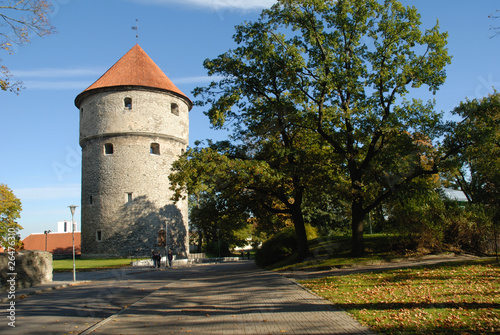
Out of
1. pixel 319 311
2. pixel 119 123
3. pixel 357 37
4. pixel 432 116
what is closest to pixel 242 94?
pixel 357 37

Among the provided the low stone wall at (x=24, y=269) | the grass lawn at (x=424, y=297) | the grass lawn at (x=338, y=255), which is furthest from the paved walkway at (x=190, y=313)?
the grass lawn at (x=338, y=255)

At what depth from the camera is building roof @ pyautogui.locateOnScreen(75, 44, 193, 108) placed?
133ft

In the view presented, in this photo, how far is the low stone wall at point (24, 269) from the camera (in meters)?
14.5

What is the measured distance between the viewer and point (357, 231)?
62.7ft

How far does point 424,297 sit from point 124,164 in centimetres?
3458

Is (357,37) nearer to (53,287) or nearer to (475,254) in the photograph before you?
(475,254)

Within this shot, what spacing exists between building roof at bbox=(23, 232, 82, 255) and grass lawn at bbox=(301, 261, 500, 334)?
176ft

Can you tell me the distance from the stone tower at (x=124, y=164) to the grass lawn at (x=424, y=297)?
94.0 ft

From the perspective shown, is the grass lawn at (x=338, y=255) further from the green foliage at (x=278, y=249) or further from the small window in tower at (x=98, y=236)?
the small window in tower at (x=98, y=236)

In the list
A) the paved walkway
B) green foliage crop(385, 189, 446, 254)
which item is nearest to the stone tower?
green foliage crop(385, 189, 446, 254)

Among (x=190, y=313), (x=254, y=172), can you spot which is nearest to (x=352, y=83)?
(x=254, y=172)

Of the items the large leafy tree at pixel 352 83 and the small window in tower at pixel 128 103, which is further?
the small window in tower at pixel 128 103

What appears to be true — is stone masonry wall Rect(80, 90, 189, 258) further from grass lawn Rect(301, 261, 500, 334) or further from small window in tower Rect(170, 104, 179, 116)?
grass lawn Rect(301, 261, 500, 334)

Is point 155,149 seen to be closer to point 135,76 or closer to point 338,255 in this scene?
point 135,76
